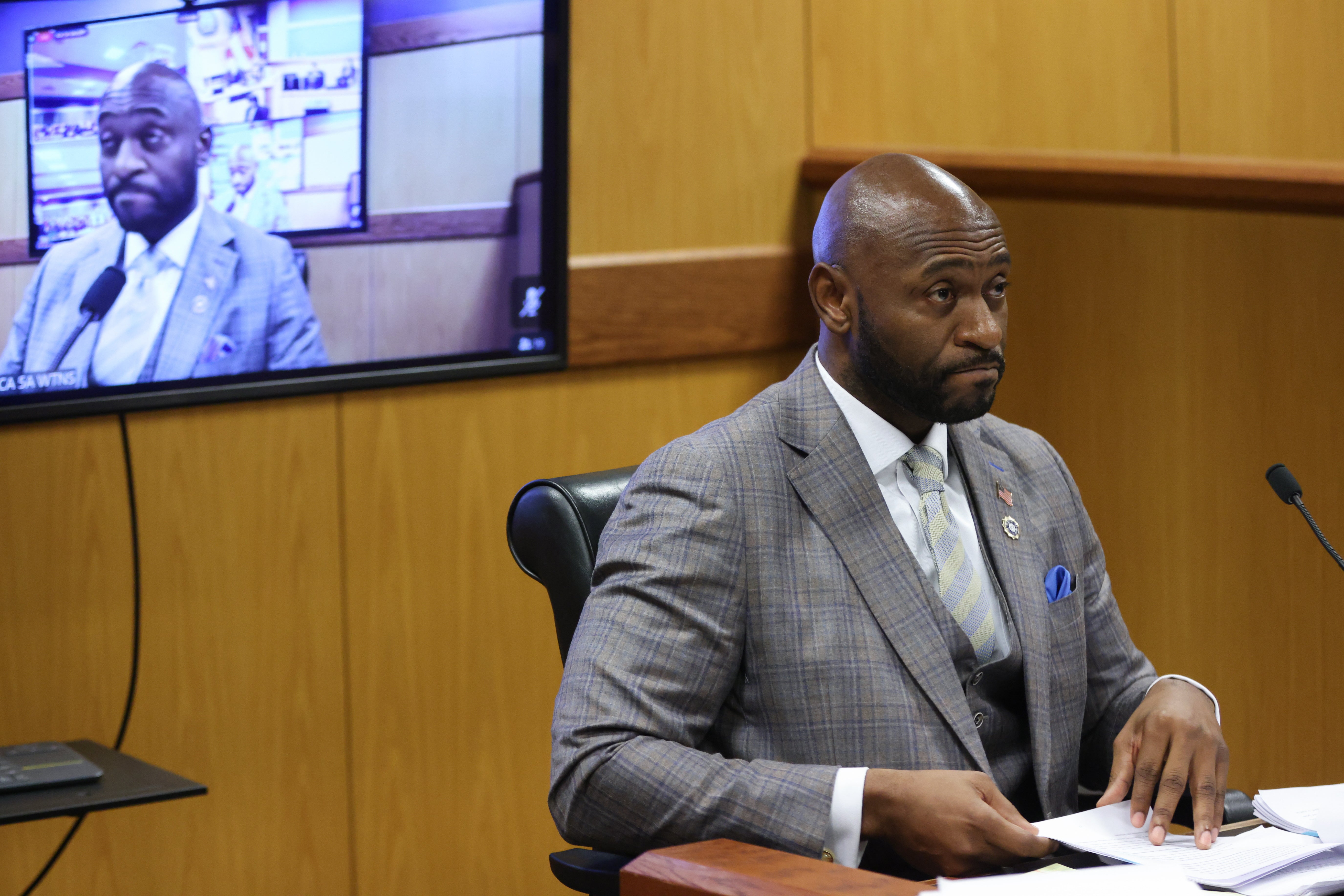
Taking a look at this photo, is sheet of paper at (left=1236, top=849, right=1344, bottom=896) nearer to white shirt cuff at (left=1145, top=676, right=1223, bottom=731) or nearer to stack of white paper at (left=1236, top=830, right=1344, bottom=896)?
stack of white paper at (left=1236, top=830, right=1344, bottom=896)

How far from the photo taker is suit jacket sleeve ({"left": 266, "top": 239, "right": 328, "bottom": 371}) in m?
2.37

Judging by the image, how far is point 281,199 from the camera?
2.34 meters

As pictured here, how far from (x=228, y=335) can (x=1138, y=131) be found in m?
2.18

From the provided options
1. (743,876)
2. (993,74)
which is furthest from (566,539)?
(993,74)

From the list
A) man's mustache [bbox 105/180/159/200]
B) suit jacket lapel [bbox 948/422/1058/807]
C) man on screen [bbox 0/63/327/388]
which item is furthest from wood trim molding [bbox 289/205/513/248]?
suit jacket lapel [bbox 948/422/1058/807]

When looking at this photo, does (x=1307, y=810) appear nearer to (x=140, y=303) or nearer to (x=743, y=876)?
(x=743, y=876)

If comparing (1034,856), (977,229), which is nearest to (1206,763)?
(1034,856)

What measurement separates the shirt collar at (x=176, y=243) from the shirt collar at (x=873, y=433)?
1.17 m

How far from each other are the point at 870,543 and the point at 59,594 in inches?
58.4

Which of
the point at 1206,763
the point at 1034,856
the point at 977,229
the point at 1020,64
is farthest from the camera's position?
the point at 1020,64

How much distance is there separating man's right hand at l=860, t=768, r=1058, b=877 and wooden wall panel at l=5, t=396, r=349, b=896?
1.48 meters

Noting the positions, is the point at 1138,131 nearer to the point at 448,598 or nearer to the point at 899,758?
the point at 448,598

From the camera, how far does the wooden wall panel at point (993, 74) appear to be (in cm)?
303

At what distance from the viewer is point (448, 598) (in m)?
2.66
